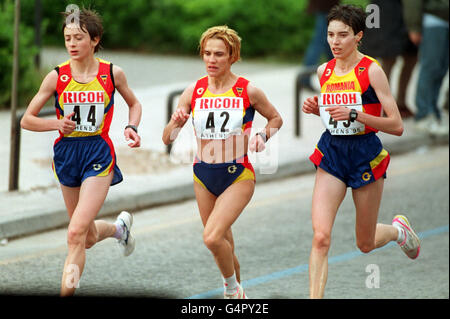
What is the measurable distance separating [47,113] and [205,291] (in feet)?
6.12

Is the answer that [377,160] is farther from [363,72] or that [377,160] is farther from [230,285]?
[230,285]

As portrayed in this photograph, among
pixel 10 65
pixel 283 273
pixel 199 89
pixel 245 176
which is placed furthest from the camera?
pixel 10 65

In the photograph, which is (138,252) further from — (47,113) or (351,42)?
(351,42)

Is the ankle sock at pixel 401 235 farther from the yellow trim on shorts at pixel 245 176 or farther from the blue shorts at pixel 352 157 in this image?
the yellow trim on shorts at pixel 245 176

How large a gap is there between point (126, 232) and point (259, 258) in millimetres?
3107

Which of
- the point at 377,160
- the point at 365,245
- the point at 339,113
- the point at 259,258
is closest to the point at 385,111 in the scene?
the point at 339,113

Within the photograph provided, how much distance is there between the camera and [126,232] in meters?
5.71

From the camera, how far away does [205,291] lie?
7.63 metres

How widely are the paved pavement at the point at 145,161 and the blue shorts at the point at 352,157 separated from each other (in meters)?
0.39

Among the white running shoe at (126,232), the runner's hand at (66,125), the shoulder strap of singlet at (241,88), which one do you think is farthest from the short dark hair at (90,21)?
the white running shoe at (126,232)

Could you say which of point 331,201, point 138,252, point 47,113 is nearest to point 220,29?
point 331,201

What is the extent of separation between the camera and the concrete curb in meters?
8.70

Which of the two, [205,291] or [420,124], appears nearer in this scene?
[205,291]

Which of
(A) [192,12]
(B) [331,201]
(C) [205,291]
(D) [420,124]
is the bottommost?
(C) [205,291]
